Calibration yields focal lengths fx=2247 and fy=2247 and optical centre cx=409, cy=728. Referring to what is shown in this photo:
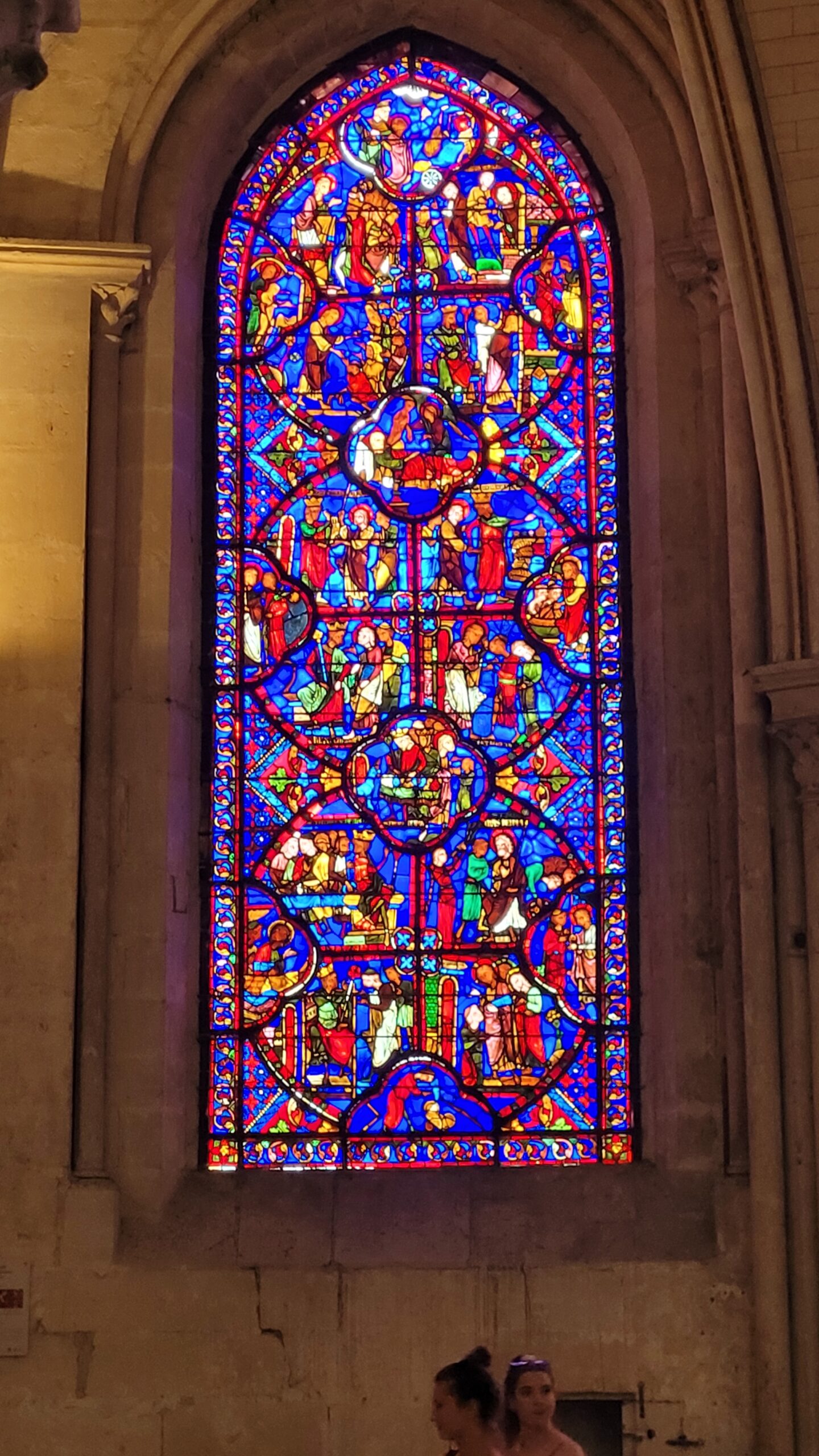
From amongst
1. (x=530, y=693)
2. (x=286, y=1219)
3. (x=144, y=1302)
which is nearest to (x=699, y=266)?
(x=530, y=693)

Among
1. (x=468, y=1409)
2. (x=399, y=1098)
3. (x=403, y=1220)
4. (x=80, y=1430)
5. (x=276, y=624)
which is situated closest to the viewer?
(x=468, y=1409)

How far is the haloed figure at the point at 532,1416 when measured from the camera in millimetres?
5742

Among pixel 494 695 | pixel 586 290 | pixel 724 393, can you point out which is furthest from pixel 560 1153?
pixel 586 290

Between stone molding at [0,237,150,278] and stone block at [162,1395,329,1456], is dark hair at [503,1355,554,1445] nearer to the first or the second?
stone block at [162,1395,329,1456]

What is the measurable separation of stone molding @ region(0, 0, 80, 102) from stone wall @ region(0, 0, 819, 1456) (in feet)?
13.3

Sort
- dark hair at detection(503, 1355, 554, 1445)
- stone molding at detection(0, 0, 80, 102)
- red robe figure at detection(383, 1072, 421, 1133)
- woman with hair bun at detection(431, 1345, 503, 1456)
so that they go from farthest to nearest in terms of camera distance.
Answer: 1. red robe figure at detection(383, 1072, 421, 1133)
2. dark hair at detection(503, 1355, 554, 1445)
3. woman with hair bun at detection(431, 1345, 503, 1456)
4. stone molding at detection(0, 0, 80, 102)

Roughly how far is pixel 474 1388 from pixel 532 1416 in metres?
0.74

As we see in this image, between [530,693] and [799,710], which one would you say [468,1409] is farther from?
[530,693]

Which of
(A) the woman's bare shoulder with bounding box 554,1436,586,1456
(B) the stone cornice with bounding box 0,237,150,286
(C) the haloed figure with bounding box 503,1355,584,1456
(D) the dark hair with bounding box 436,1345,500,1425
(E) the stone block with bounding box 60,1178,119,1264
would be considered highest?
(B) the stone cornice with bounding box 0,237,150,286

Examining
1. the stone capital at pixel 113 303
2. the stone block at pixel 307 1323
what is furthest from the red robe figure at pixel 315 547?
the stone block at pixel 307 1323

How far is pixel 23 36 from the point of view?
3.79m

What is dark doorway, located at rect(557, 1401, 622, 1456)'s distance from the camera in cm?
728

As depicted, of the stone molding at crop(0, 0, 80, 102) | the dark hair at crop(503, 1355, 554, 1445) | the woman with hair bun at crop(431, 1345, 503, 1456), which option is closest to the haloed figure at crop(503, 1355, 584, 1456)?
the dark hair at crop(503, 1355, 554, 1445)

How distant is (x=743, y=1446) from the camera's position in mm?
7203
